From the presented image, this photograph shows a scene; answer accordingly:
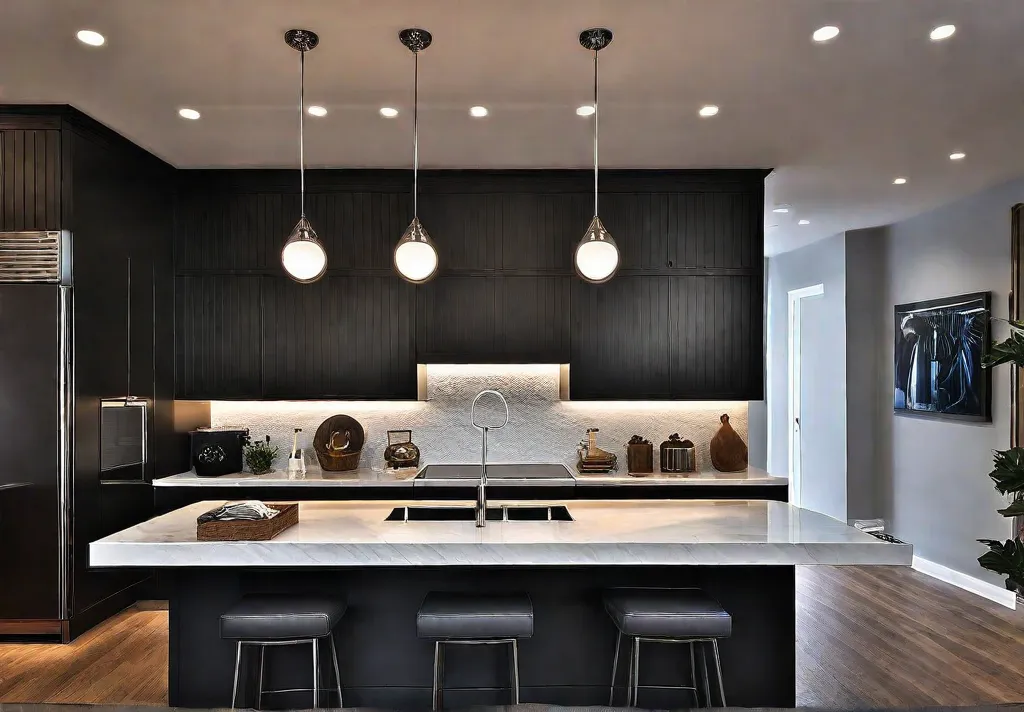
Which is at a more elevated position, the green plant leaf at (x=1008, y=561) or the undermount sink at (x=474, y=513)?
the undermount sink at (x=474, y=513)

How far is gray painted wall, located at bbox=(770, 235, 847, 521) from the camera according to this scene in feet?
21.6

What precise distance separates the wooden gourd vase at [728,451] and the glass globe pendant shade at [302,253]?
9.94 feet

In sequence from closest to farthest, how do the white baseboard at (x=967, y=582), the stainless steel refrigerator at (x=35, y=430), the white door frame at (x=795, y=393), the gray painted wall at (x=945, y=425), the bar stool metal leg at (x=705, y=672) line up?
the bar stool metal leg at (x=705, y=672) → the stainless steel refrigerator at (x=35, y=430) → the white baseboard at (x=967, y=582) → the gray painted wall at (x=945, y=425) → the white door frame at (x=795, y=393)

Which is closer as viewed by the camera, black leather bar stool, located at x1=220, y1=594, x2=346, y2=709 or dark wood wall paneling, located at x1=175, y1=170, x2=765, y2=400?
black leather bar stool, located at x1=220, y1=594, x2=346, y2=709

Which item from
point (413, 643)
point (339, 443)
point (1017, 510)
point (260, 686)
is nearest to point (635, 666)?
point (413, 643)

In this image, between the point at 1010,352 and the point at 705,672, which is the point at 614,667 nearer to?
the point at 705,672

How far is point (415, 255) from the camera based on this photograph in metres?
2.85

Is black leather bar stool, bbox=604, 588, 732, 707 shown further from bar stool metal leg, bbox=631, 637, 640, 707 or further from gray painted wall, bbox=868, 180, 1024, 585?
gray painted wall, bbox=868, 180, 1024, 585

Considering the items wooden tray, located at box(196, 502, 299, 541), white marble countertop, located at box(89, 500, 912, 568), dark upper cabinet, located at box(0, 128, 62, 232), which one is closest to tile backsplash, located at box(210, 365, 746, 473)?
dark upper cabinet, located at box(0, 128, 62, 232)

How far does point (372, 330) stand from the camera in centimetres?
478

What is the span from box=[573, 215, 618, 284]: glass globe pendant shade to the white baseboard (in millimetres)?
3802

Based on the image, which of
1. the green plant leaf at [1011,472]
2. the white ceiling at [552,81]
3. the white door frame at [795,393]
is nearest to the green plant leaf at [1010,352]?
the green plant leaf at [1011,472]

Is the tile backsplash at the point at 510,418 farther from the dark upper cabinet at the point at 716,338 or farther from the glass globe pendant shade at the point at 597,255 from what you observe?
Result: the glass globe pendant shade at the point at 597,255

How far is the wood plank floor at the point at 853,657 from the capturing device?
10.7ft
